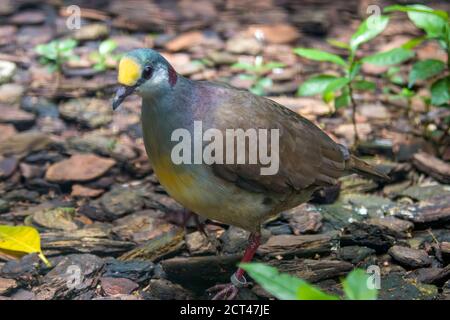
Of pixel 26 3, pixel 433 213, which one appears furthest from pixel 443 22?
pixel 26 3

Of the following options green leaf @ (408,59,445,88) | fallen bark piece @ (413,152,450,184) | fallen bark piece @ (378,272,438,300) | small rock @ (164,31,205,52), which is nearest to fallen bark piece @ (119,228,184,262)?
fallen bark piece @ (378,272,438,300)

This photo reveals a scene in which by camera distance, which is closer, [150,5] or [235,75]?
[235,75]

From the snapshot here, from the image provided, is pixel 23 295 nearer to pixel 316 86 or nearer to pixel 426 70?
pixel 316 86

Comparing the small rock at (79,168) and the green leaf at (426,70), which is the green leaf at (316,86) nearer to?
the green leaf at (426,70)

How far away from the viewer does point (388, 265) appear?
4445 millimetres

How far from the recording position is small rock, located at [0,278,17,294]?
4093 mm

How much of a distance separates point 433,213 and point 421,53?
254cm

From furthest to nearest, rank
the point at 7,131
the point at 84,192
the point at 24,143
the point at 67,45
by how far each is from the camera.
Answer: the point at 67,45, the point at 7,131, the point at 24,143, the point at 84,192

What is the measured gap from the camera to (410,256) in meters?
4.39

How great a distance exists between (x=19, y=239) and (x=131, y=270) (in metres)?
0.65

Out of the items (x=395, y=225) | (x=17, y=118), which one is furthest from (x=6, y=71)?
(x=395, y=225)

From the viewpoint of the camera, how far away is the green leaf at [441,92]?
526cm
